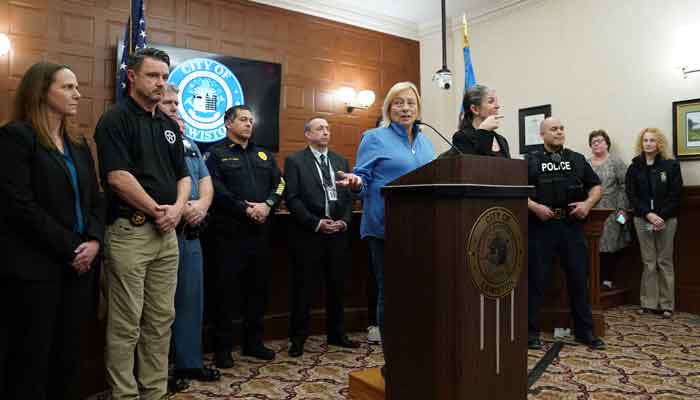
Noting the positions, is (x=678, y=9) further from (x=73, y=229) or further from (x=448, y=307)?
(x=73, y=229)

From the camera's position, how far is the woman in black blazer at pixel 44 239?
1796 millimetres

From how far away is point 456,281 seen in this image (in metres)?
1.48

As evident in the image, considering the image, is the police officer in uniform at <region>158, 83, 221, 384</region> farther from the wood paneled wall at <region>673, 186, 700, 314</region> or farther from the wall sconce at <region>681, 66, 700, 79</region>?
the wall sconce at <region>681, 66, 700, 79</region>

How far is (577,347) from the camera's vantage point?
328 centimetres

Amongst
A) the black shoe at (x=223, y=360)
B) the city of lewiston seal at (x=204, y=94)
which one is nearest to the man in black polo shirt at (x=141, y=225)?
the black shoe at (x=223, y=360)

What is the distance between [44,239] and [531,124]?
16.4 ft

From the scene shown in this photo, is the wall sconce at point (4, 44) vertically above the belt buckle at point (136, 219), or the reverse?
the wall sconce at point (4, 44)

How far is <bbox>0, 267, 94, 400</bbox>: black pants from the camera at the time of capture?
1792 mm

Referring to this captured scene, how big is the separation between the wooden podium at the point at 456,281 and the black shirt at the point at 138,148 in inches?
38.2

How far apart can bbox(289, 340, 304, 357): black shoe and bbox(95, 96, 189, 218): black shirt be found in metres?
1.35

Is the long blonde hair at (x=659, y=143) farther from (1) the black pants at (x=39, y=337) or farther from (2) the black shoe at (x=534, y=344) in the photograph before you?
(1) the black pants at (x=39, y=337)

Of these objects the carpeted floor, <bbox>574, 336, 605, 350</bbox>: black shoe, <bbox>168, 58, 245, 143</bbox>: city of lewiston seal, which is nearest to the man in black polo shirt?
the carpeted floor

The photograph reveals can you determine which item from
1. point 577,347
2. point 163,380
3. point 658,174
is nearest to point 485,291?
point 163,380

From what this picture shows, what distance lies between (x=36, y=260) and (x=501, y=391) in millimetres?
1550
